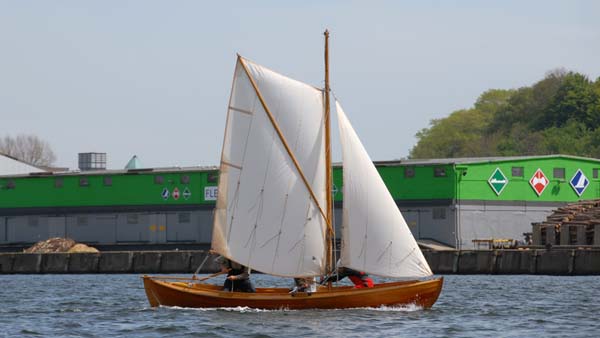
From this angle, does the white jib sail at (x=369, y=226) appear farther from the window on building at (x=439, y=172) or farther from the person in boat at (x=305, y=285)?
the window on building at (x=439, y=172)

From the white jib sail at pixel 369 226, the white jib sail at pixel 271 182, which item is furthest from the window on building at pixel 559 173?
the white jib sail at pixel 271 182

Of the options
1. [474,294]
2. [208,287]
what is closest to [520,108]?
[474,294]

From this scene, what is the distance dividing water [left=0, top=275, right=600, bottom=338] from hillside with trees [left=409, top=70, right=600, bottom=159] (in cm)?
9628

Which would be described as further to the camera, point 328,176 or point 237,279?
point 328,176

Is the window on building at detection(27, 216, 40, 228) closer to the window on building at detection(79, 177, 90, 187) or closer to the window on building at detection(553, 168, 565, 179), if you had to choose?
the window on building at detection(79, 177, 90, 187)

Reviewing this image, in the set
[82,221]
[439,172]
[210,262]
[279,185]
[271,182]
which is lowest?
[210,262]

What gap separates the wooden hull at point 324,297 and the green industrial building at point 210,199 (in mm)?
43995

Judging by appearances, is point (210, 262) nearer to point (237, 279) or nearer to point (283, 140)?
point (237, 279)

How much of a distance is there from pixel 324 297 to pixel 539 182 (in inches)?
2036

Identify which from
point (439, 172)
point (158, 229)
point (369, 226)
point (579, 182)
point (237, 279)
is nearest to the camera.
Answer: point (369, 226)

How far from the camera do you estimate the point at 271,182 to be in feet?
144

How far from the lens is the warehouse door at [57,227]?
10075cm

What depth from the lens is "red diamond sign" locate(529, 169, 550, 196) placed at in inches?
3602

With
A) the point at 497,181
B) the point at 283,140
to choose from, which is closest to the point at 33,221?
the point at 497,181
